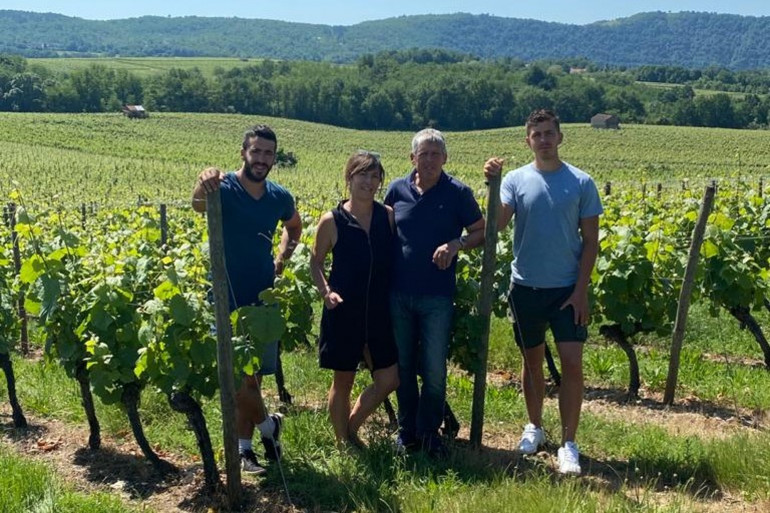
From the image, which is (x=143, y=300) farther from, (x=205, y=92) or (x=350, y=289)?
(x=205, y=92)

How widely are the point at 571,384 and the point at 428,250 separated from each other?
3.71 feet

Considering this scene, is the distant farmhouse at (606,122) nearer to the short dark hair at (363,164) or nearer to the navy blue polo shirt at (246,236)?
the short dark hair at (363,164)

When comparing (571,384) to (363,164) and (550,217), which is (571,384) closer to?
(550,217)

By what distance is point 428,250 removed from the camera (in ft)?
15.0

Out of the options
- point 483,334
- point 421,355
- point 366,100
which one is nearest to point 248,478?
point 421,355

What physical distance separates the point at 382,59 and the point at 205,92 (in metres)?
47.0

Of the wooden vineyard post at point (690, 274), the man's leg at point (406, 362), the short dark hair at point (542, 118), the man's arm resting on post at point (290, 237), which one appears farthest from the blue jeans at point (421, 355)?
the wooden vineyard post at point (690, 274)

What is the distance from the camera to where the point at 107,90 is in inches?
3925

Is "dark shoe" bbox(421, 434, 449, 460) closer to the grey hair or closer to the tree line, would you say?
the grey hair

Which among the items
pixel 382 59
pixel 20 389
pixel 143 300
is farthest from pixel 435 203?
pixel 382 59

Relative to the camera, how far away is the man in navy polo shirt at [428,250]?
14.8ft

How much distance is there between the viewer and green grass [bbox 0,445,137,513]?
423cm

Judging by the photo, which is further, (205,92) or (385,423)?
(205,92)

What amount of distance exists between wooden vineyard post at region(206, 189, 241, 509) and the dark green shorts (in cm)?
168
